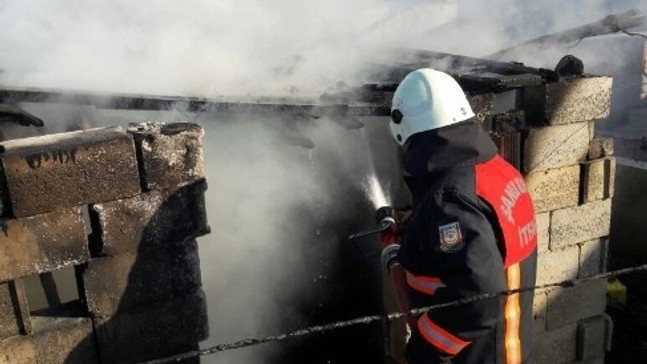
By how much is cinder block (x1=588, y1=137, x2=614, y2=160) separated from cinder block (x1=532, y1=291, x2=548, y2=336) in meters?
1.40

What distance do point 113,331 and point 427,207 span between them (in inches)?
77.7

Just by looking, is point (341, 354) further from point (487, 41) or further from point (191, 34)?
point (487, 41)

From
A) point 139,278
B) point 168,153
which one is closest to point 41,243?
point 139,278

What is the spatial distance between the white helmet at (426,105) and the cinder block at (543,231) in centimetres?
263

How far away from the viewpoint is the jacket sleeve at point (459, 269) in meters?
3.13

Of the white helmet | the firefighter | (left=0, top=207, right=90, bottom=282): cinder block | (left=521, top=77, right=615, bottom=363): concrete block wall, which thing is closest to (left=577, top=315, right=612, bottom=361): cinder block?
(left=521, top=77, right=615, bottom=363): concrete block wall

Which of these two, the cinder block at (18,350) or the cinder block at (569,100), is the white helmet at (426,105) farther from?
the cinder block at (18,350)

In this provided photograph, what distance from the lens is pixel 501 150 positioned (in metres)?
5.45

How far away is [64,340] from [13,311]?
0.33 m

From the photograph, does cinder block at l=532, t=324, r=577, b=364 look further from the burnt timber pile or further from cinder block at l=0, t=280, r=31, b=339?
cinder block at l=0, t=280, r=31, b=339

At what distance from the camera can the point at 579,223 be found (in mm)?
5977

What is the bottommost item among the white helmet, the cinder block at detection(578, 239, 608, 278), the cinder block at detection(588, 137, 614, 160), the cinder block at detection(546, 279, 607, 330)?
the cinder block at detection(546, 279, 607, 330)

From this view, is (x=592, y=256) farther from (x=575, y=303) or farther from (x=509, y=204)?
(x=509, y=204)

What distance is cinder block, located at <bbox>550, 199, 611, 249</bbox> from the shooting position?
5.86 m
